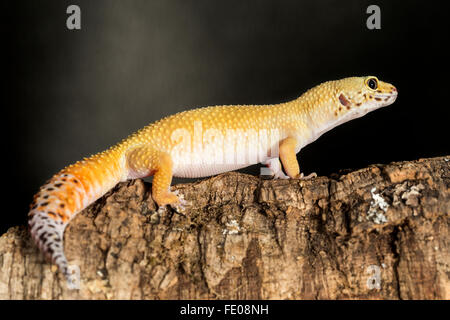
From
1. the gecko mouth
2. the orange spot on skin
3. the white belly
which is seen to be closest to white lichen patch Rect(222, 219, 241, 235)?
the white belly

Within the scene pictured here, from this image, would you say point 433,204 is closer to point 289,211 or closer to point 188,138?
point 289,211

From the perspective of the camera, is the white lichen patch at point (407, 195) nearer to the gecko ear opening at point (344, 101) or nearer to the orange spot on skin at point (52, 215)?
the gecko ear opening at point (344, 101)

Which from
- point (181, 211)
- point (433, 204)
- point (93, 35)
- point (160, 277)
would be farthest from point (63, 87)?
point (433, 204)

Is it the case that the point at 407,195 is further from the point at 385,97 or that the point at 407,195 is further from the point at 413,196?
the point at 385,97

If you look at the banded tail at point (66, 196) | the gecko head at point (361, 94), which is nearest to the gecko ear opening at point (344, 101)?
the gecko head at point (361, 94)

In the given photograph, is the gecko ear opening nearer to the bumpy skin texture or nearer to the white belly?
the bumpy skin texture

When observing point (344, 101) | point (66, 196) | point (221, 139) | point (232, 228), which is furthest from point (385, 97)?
point (66, 196)

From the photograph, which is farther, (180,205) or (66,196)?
(180,205)
